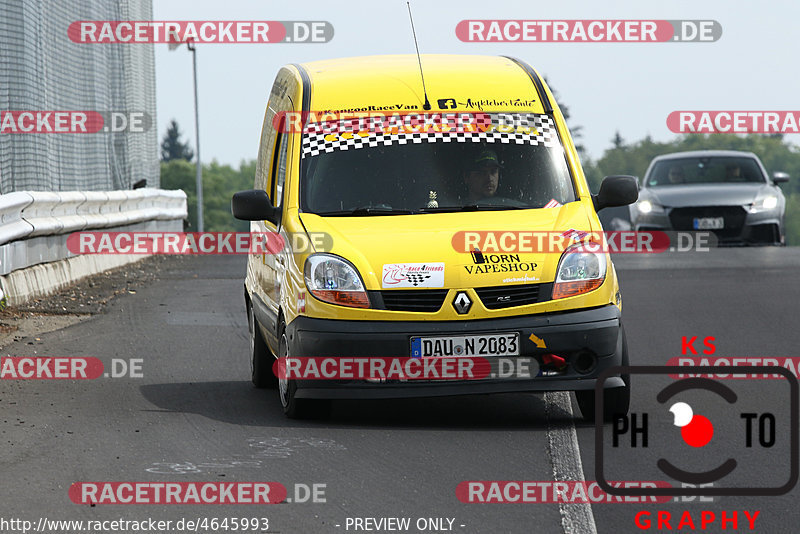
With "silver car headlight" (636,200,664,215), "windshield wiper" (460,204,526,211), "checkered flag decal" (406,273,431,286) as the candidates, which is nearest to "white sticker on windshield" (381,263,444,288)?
"checkered flag decal" (406,273,431,286)

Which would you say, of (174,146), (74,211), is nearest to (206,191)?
(174,146)

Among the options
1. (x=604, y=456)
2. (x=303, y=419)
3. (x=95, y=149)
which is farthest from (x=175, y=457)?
(x=95, y=149)

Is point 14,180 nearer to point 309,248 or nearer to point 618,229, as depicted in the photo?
point 309,248

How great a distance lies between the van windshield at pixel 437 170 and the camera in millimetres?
8844

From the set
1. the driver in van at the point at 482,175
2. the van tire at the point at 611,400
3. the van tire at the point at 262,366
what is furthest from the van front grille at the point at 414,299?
the van tire at the point at 262,366

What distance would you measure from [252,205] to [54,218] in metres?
7.42

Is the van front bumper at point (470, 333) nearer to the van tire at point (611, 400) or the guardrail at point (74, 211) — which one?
the van tire at point (611, 400)

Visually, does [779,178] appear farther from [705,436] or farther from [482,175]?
[705,436]

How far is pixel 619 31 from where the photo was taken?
46.2 ft

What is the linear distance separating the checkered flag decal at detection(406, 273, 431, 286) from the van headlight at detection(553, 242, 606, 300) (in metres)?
0.71

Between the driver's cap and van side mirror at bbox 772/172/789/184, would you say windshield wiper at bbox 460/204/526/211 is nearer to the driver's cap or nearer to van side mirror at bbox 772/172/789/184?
the driver's cap

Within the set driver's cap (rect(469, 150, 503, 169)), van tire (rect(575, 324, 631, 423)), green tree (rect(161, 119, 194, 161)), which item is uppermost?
driver's cap (rect(469, 150, 503, 169))

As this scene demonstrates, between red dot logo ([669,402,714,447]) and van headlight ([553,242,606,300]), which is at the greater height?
van headlight ([553,242,606,300])

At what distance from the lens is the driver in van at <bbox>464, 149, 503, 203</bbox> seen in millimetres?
8922
